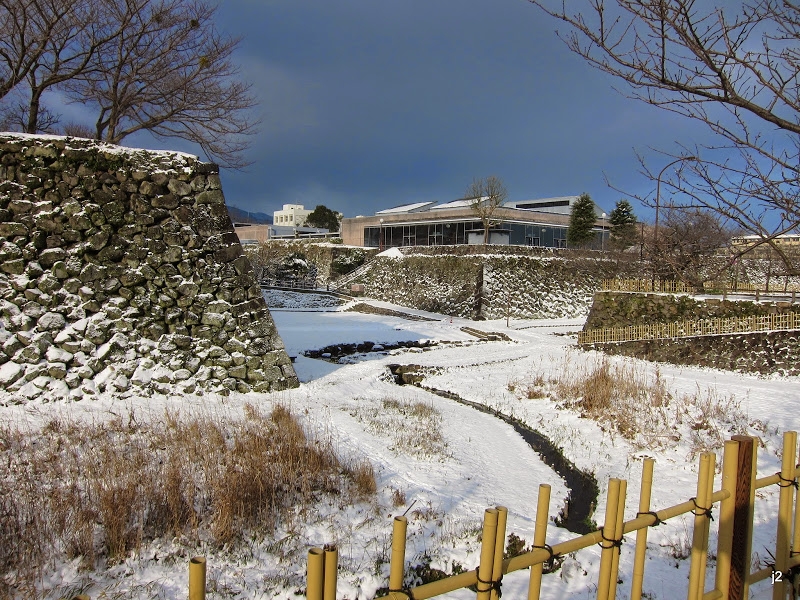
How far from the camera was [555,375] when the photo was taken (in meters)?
13.5

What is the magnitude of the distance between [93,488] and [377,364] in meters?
10.1

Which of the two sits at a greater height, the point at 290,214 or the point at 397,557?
the point at 290,214

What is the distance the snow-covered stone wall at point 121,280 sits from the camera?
790cm

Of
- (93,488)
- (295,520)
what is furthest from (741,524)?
(93,488)

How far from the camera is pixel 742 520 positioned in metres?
2.81

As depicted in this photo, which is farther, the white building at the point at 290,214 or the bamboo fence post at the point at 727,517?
the white building at the point at 290,214

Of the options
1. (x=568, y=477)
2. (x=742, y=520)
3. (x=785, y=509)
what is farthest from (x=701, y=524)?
(x=568, y=477)

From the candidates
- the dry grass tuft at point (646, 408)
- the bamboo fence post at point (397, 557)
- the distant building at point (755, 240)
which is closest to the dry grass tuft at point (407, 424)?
the dry grass tuft at point (646, 408)

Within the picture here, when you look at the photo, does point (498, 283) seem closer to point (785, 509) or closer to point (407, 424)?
point (407, 424)

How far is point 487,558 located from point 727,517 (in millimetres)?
1544

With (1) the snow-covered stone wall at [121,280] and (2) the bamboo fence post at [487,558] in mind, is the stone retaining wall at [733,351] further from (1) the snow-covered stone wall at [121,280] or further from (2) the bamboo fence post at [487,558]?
(2) the bamboo fence post at [487,558]

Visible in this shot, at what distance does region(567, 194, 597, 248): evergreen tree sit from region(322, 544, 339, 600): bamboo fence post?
3949 cm

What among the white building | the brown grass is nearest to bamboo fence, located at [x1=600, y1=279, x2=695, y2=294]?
the brown grass

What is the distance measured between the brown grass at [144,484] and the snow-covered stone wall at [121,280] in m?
1.95
